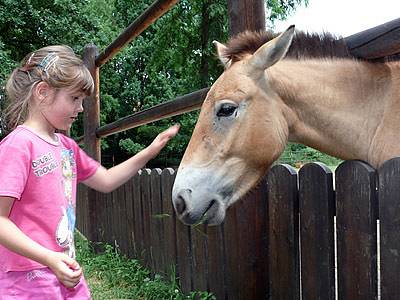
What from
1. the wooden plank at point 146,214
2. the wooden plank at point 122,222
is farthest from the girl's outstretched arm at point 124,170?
the wooden plank at point 122,222

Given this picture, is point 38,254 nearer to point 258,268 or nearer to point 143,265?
point 258,268

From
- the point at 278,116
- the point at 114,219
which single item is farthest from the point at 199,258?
the point at 114,219

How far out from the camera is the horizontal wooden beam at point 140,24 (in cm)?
334

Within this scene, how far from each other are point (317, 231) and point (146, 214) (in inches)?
94.5

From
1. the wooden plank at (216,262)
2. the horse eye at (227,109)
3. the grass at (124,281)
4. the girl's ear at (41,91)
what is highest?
the girl's ear at (41,91)

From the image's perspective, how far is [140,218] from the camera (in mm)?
4352

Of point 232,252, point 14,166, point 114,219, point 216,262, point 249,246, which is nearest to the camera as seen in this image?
point 14,166

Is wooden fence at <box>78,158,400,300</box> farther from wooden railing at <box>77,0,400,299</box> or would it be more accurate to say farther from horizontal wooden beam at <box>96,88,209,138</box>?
horizontal wooden beam at <box>96,88,209,138</box>

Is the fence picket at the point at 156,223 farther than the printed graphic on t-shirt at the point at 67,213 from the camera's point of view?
Yes

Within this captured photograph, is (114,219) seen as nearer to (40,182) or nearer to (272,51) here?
(40,182)

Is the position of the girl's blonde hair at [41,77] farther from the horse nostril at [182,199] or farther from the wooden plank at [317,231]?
the wooden plank at [317,231]

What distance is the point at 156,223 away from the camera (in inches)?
156

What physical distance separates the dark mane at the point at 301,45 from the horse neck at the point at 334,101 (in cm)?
4

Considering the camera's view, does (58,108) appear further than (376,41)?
Yes
